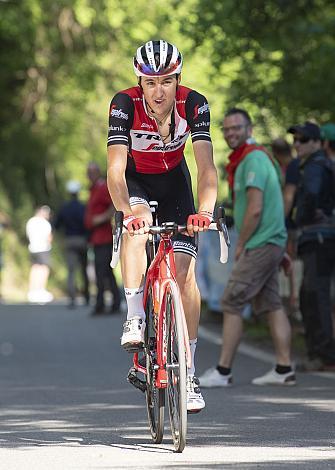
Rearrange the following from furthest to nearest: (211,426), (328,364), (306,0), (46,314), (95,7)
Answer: (95,7) → (46,314) → (306,0) → (328,364) → (211,426)

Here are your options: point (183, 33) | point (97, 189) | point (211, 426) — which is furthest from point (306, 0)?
point (211, 426)

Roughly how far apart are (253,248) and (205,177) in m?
3.89

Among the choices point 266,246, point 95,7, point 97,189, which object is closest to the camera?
point 266,246

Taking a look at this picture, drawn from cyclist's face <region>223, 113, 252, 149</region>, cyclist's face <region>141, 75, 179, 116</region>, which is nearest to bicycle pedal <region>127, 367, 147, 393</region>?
cyclist's face <region>141, 75, 179, 116</region>

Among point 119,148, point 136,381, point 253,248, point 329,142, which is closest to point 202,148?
point 119,148

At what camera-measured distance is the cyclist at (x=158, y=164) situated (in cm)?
827

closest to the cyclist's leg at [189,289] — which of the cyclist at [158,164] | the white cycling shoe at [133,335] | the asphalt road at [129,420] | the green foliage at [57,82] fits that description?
the cyclist at [158,164]

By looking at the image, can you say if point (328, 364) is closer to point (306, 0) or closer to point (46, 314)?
point (306, 0)

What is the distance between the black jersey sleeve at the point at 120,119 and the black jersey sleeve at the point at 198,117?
319 mm

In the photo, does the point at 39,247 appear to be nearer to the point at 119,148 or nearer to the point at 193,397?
the point at 119,148

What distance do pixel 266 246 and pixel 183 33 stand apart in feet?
22.0

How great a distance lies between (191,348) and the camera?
859 centimetres

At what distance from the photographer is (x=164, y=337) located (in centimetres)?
810

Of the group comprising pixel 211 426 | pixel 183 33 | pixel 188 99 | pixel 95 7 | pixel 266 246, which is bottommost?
pixel 211 426
